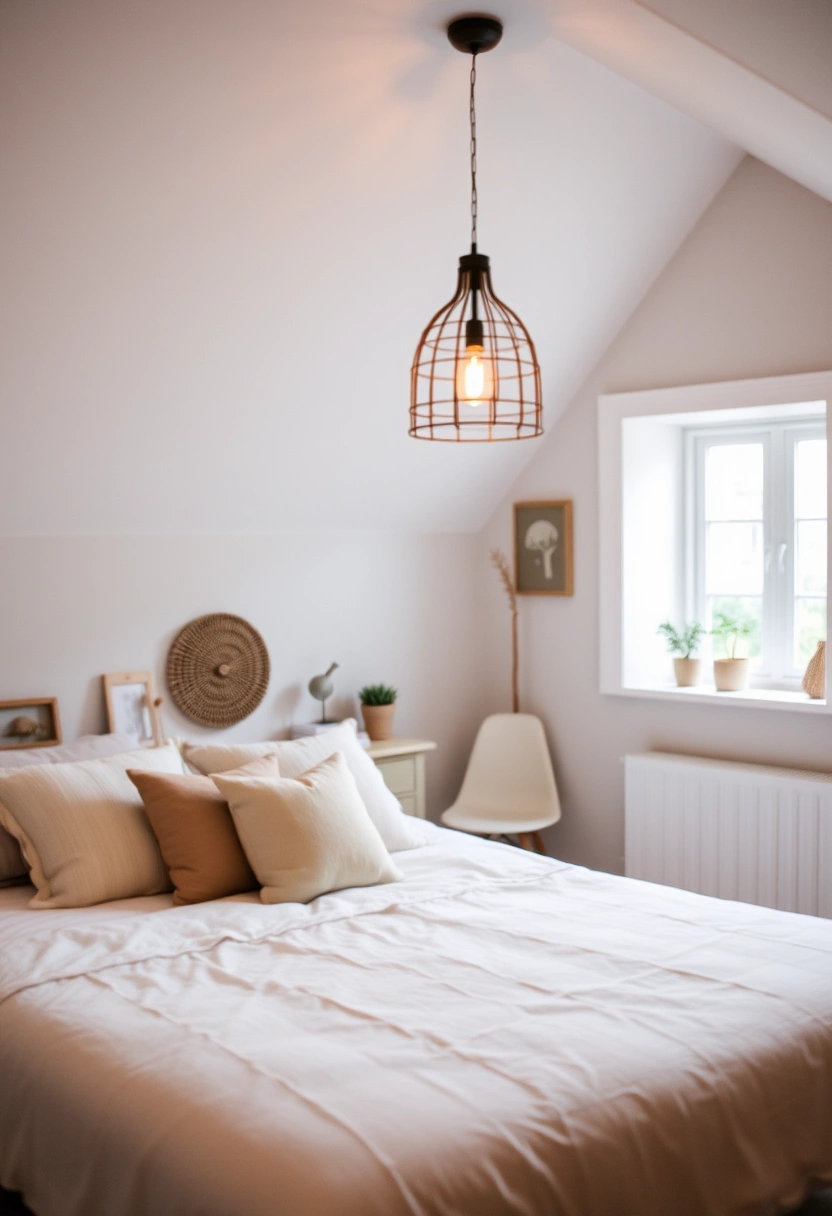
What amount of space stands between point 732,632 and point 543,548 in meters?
0.81

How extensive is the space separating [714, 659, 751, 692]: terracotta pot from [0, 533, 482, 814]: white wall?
115cm

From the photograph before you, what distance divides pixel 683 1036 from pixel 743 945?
0.51 meters

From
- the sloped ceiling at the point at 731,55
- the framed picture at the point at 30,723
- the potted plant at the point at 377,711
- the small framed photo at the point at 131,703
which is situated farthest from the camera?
the potted plant at the point at 377,711

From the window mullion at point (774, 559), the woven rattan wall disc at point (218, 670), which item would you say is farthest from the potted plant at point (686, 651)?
the woven rattan wall disc at point (218, 670)

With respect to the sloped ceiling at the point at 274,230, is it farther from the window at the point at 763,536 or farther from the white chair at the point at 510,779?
the white chair at the point at 510,779

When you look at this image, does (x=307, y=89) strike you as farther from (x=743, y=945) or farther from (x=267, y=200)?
(x=743, y=945)

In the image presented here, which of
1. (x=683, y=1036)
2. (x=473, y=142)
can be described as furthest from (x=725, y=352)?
(x=683, y=1036)

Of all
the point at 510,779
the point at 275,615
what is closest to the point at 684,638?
the point at 510,779

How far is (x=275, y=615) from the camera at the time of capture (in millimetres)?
4176

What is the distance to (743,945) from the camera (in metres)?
2.45

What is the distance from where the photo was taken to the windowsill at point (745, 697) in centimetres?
378

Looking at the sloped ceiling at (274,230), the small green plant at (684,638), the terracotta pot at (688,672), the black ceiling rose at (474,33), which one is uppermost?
the black ceiling rose at (474,33)

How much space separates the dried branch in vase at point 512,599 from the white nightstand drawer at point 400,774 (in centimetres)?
59

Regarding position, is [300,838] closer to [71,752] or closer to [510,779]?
[71,752]
